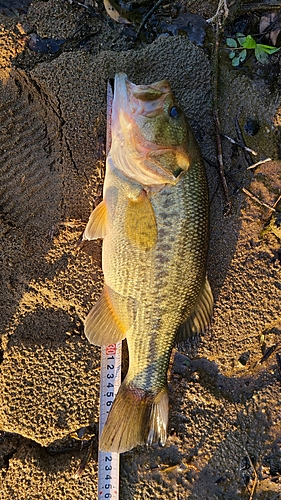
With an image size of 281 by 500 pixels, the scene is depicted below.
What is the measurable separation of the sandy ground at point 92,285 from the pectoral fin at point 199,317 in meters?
0.19

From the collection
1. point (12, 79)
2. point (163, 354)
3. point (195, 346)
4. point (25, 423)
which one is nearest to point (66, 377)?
point (25, 423)

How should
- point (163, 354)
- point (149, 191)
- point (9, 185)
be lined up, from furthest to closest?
point (9, 185) < point (163, 354) < point (149, 191)

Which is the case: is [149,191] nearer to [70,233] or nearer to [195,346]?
[70,233]

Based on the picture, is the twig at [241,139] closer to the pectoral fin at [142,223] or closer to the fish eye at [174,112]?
the fish eye at [174,112]

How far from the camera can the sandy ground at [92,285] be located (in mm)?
2855

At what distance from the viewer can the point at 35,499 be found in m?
2.78

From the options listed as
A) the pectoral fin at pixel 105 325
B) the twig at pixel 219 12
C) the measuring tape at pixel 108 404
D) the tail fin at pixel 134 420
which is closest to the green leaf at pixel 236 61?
the twig at pixel 219 12

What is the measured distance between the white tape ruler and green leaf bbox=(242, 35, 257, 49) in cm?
108

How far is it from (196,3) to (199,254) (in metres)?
1.98

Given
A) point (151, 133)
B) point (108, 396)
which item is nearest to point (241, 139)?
point (151, 133)

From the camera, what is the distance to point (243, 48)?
3.08 meters

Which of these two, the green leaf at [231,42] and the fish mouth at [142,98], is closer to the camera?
the fish mouth at [142,98]

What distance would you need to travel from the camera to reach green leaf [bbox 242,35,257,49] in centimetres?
302

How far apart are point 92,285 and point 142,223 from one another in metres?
0.70
